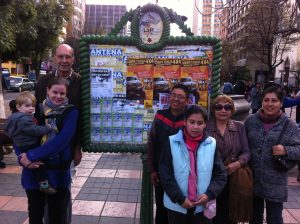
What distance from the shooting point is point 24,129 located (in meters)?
2.81

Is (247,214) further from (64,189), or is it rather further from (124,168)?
(124,168)

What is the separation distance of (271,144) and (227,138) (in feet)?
1.25

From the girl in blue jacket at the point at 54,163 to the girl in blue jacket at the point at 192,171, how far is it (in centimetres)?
84

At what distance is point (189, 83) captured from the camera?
3191 millimetres

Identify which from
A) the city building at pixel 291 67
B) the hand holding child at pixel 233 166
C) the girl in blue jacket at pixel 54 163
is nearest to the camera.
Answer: the girl in blue jacket at pixel 54 163

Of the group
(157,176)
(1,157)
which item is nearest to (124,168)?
(1,157)

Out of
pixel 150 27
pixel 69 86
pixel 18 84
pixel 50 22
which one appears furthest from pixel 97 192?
pixel 18 84

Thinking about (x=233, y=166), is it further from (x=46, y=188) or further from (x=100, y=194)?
(x=100, y=194)

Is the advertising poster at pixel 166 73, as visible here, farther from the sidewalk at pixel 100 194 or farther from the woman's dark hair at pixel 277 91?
the sidewalk at pixel 100 194

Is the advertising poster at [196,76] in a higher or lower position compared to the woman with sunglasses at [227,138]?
higher

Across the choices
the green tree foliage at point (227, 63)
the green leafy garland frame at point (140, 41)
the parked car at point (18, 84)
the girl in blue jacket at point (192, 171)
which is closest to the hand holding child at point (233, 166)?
the girl in blue jacket at point (192, 171)

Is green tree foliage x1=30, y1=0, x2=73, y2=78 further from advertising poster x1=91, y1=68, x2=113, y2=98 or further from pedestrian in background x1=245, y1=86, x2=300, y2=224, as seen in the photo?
pedestrian in background x1=245, y1=86, x2=300, y2=224

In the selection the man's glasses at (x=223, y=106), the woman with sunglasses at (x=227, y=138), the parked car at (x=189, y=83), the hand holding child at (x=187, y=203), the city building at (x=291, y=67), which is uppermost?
the city building at (x=291, y=67)

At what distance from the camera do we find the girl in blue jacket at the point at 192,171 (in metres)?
2.62
